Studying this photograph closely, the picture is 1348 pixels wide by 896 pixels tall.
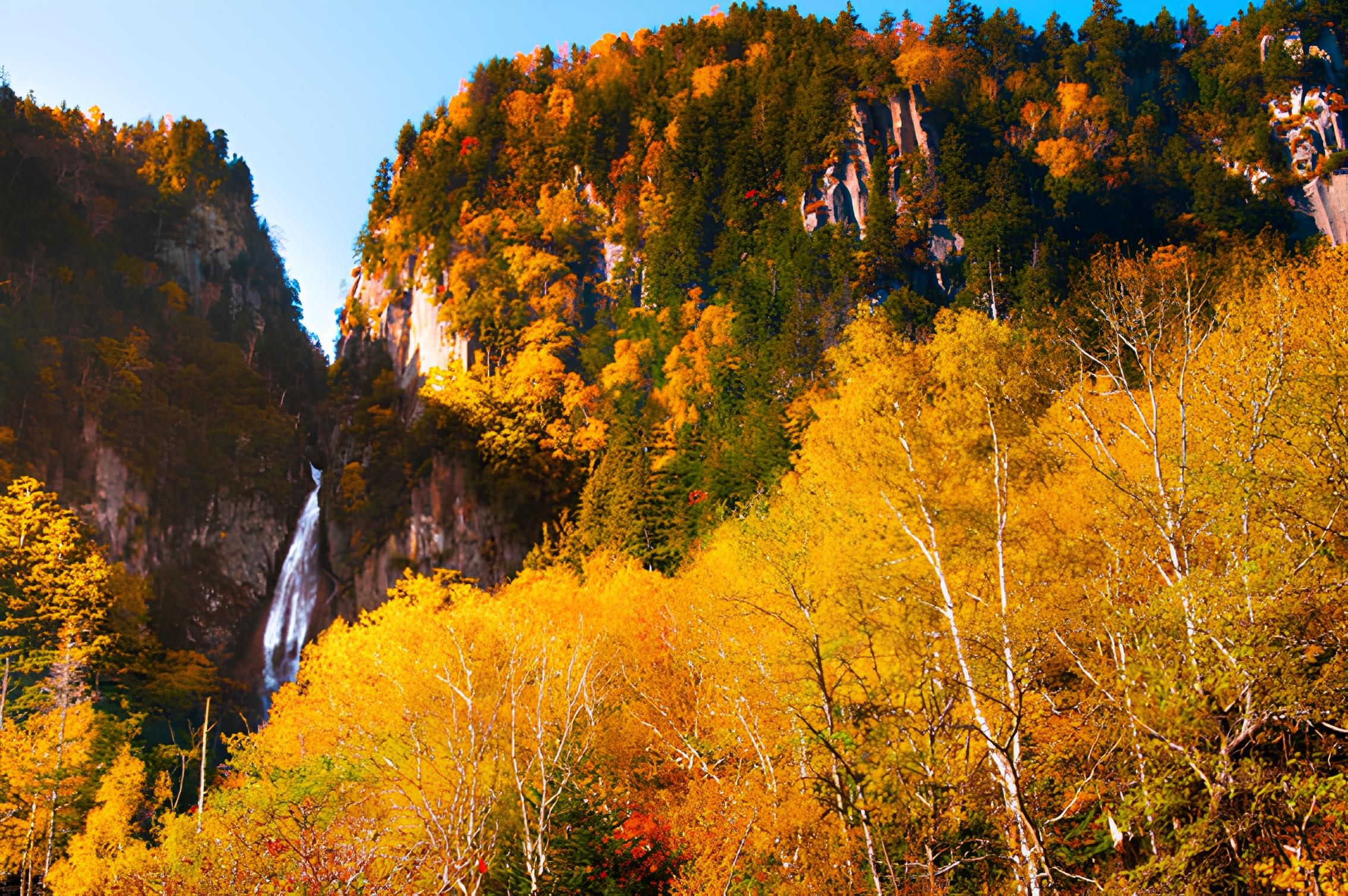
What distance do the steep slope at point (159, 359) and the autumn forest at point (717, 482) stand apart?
32 centimetres

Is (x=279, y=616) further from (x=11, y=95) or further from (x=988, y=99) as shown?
(x=988, y=99)

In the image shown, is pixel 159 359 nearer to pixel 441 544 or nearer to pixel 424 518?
pixel 424 518

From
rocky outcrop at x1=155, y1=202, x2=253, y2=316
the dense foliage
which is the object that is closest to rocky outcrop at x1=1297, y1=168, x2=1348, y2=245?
the dense foliage

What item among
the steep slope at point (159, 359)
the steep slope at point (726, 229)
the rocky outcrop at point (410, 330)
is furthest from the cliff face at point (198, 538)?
the rocky outcrop at point (410, 330)

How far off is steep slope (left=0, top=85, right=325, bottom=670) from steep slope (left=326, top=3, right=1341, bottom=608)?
6405 millimetres

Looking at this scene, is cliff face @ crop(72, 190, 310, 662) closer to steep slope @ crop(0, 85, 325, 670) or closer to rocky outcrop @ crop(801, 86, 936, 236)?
steep slope @ crop(0, 85, 325, 670)

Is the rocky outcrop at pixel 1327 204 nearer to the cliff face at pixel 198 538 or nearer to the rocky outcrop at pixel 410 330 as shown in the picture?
the rocky outcrop at pixel 410 330

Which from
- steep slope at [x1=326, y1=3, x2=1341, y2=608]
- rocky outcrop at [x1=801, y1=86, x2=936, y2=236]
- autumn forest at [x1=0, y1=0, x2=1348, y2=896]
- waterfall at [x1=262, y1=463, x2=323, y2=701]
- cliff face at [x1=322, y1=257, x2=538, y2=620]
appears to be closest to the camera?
autumn forest at [x1=0, y1=0, x2=1348, y2=896]

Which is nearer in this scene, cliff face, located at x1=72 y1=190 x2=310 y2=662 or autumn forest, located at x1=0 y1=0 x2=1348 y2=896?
autumn forest, located at x1=0 y1=0 x2=1348 y2=896

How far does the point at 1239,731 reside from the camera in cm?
862

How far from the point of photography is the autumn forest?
32.2 ft

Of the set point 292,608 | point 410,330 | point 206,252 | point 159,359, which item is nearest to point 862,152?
point 410,330

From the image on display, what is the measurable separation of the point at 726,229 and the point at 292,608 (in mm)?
34463

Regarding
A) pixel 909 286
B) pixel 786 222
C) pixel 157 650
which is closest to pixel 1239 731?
pixel 909 286
